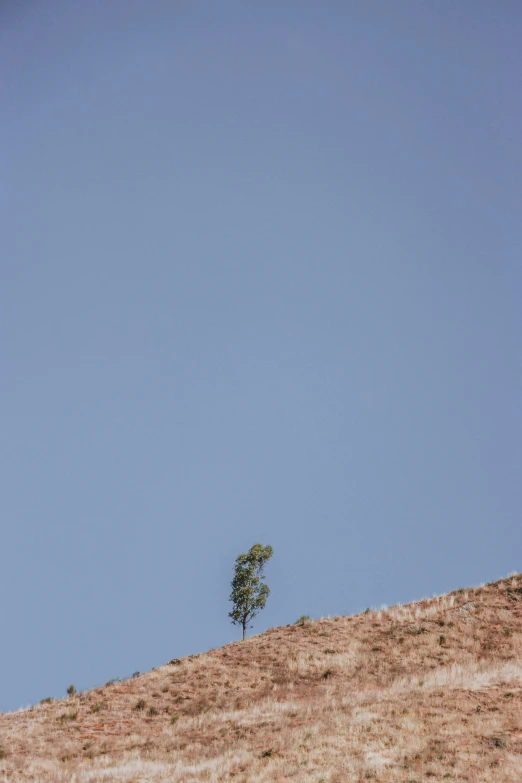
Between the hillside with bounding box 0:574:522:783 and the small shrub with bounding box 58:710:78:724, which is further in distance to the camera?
the small shrub with bounding box 58:710:78:724

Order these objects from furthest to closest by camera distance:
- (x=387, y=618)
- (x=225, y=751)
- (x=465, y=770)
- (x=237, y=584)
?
1. (x=237, y=584)
2. (x=387, y=618)
3. (x=225, y=751)
4. (x=465, y=770)

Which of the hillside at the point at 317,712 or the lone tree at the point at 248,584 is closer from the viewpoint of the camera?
the hillside at the point at 317,712

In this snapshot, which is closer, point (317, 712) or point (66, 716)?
point (317, 712)

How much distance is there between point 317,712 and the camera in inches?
965

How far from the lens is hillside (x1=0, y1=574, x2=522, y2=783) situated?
18.4 m

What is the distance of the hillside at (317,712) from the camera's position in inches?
726

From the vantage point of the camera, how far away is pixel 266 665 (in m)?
33.2

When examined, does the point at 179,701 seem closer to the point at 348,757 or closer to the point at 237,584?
the point at 348,757

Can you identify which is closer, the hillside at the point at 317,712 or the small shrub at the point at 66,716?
the hillside at the point at 317,712

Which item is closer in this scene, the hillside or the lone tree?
the hillside

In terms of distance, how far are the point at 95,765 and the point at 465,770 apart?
13069 mm

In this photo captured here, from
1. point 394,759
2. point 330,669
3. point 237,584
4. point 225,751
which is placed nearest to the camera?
point 394,759

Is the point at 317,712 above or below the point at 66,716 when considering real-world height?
below

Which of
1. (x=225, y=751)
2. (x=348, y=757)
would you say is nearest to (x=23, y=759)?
(x=225, y=751)
